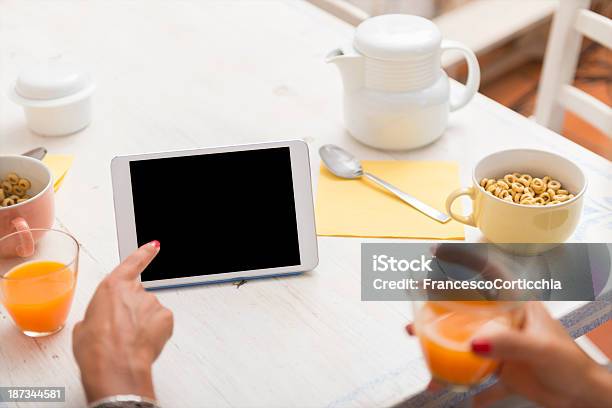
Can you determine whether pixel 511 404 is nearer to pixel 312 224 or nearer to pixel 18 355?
pixel 312 224

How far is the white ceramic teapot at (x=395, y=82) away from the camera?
1.22 meters

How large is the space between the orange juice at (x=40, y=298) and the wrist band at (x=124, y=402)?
16cm

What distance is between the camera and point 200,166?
1022 mm

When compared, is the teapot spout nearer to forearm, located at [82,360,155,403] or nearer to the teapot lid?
the teapot lid

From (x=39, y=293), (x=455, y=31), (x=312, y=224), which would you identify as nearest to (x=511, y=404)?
(x=312, y=224)

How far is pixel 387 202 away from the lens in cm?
117

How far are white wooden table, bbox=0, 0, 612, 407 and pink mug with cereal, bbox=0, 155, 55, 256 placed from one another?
0.21 ft

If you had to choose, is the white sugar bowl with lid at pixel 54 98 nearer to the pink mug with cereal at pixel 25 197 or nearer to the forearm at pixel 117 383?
the pink mug with cereal at pixel 25 197

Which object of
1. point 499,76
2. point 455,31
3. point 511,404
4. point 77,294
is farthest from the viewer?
point 499,76

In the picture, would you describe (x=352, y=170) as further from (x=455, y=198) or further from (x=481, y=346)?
(x=481, y=346)

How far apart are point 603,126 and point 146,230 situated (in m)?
1.08

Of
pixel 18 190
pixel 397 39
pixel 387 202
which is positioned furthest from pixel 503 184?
pixel 18 190

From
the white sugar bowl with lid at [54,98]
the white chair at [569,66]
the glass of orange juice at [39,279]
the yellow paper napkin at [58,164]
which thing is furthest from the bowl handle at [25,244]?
the white chair at [569,66]

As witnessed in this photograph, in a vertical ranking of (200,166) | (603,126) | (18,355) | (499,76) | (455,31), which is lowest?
(499,76)
